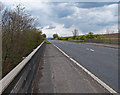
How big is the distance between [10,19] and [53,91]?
188 inches

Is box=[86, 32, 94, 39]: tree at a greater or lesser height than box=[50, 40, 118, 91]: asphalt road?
greater

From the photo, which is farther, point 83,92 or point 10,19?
point 10,19

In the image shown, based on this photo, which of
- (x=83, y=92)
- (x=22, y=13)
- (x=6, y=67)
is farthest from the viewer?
(x=22, y=13)

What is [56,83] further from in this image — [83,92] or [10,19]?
[10,19]

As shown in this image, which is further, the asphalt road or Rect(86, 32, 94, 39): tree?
Rect(86, 32, 94, 39): tree

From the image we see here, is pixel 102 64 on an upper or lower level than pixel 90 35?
lower

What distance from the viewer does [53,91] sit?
4438 mm

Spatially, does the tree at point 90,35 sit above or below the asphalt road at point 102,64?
above

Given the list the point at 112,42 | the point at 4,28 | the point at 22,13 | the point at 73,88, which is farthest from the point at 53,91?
the point at 112,42

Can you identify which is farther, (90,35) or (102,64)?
(90,35)

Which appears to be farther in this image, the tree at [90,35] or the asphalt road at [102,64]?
the tree at [90,35]

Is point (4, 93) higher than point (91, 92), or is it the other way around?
point (4, 93)

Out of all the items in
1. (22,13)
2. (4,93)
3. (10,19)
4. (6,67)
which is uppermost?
(22,13)

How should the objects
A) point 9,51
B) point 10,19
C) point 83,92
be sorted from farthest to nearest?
point 10,19
point 9,51
point 83,92
